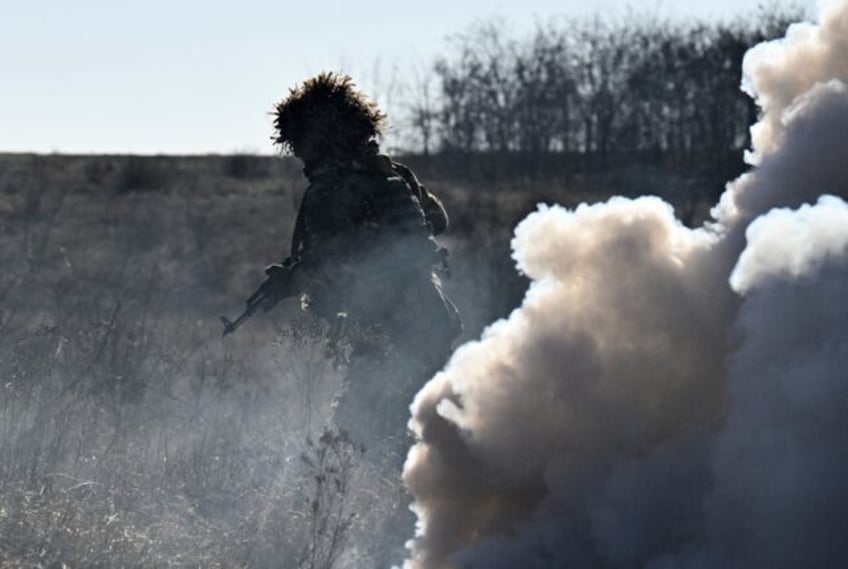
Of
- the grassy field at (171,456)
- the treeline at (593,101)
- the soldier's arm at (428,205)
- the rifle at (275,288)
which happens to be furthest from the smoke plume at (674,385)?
the treeline at (593,101)

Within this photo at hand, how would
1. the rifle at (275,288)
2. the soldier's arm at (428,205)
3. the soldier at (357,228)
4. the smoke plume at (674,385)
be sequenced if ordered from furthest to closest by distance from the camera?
the soldier's arm at (428,205), the rifle at (275,288), the soldier at (357,228), the smoke plume at (674,385)

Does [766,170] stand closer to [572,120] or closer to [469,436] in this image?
[469,436]

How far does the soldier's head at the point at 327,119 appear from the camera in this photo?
9.36 metres

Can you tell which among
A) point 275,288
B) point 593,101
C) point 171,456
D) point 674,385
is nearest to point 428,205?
point 275,288

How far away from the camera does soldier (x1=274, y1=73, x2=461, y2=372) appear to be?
30.5 ft

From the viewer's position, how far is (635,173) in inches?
1877

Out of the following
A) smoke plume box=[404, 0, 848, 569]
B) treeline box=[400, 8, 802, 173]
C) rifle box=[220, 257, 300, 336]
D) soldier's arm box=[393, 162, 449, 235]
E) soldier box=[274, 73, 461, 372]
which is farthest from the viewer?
treeline box=[400, 8, 802, 173]

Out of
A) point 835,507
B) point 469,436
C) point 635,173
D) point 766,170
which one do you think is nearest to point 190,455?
point 469,436

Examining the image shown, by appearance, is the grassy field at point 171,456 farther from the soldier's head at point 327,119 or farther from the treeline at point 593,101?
the treeline at point 593,101

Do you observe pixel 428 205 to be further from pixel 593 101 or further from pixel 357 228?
pixel 593 101

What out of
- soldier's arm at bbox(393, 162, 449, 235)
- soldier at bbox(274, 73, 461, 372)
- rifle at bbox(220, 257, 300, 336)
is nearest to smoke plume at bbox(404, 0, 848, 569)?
soldier at bbox(274, 73, 461, 372)

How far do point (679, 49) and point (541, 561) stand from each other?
145 ft

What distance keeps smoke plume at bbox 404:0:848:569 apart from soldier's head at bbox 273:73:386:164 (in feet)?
8.43

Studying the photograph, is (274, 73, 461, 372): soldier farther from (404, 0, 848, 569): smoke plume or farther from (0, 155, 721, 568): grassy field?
(404, 0, 848, 569): smoke plume
